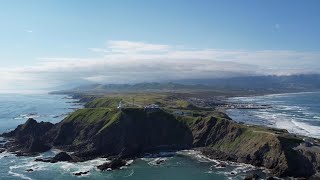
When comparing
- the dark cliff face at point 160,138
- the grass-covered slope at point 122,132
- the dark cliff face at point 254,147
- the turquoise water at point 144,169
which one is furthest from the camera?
the grass-covered slope at point 122,132

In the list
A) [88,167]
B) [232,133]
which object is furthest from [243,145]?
[88,167]

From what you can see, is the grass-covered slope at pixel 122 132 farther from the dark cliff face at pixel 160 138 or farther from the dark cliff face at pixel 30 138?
the dark cliff face at pixel 30 138

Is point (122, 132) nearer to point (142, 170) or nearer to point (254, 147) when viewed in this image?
point (142, 170)

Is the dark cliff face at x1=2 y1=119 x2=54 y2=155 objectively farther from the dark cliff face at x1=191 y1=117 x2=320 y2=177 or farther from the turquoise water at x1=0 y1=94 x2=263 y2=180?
the dark cliff face at x1=191 y1=117 x2=320 y2=177

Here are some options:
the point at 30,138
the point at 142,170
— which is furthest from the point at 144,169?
the point at 30,138

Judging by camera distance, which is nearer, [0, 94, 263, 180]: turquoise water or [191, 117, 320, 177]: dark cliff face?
[191, 117, 320, 177]: dark cliff face

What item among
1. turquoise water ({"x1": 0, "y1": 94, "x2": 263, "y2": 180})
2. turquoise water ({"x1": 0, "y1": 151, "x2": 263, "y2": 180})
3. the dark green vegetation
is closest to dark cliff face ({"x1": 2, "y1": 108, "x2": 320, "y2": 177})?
the dark green vegetation

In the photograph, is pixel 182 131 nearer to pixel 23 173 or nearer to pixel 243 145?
pixel 243 145

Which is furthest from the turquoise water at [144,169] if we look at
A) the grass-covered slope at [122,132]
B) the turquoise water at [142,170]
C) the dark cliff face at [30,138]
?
the dark cliff face at [30,138]
